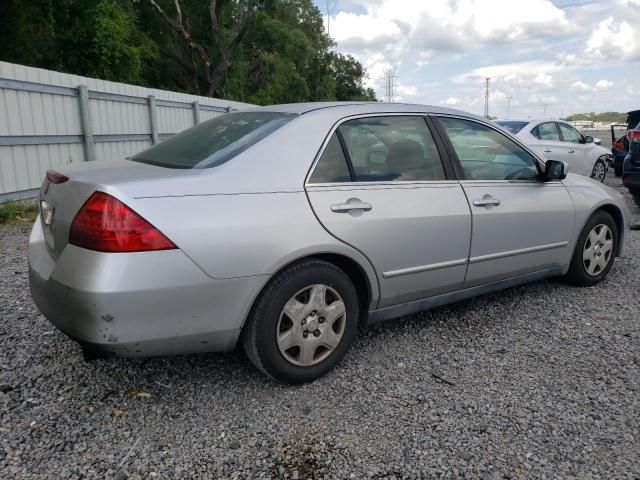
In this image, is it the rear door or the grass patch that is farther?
the grass patch

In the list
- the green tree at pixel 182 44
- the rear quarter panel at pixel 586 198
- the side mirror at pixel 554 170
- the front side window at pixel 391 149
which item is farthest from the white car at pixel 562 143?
the green tree at pixel 182 44

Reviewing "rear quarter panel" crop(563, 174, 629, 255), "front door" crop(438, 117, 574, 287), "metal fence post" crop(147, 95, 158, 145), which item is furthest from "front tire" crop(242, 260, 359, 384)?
"metal fence post" crop(147, 95, 158, 145)

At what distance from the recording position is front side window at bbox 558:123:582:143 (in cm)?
1068

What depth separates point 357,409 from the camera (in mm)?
2668

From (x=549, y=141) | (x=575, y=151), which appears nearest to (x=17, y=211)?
(x=549, y=141)

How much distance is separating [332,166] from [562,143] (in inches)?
355

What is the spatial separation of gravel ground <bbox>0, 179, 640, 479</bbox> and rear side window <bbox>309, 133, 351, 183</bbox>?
1.09 meters

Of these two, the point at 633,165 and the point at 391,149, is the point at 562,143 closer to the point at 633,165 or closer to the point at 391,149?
the point at 633,165

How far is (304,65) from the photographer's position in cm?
4450

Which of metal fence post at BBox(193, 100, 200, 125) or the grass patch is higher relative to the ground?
metal fence post at BBox(193, 100, 200, 125)

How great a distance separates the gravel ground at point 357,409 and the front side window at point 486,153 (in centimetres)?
107

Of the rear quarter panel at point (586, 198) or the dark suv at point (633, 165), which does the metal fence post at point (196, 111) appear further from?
the rear quarter panel at point (586, 198)

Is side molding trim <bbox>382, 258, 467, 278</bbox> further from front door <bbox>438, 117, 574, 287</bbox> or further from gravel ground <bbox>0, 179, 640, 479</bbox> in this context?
gravel ground <bbox>0, 179, 640, 479</bbox>

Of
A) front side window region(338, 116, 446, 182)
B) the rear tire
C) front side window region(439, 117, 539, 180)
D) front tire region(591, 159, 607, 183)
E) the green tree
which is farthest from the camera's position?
the green tree
